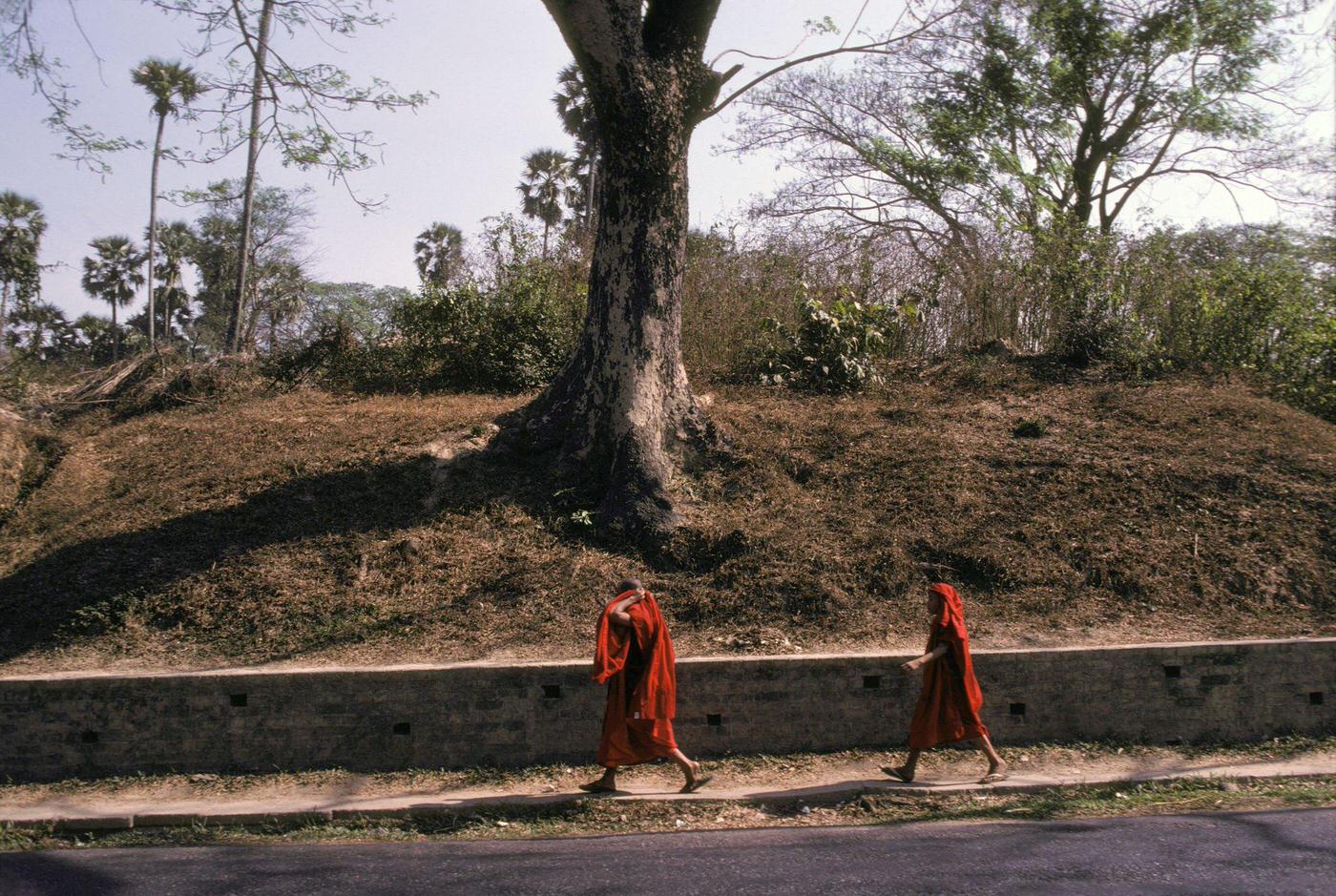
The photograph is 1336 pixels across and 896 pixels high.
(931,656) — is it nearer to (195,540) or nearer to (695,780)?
(695,780)

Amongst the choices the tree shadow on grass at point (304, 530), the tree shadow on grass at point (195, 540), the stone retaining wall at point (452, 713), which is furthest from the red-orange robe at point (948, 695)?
the tree shadow on grass at point (195, 540)

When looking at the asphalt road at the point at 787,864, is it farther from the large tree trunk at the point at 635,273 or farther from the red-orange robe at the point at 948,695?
the large tree trunk at the point at 635,273

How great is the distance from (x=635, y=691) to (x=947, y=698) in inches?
91.6

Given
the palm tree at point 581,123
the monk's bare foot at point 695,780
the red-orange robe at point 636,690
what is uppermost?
the palm tree at point 581,123

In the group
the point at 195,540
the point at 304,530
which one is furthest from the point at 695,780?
the point at 195,540

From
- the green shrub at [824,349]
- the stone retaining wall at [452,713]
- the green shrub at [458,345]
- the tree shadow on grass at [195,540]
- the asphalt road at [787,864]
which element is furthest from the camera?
the green shrub at [458,345]

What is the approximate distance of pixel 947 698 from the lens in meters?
6.99

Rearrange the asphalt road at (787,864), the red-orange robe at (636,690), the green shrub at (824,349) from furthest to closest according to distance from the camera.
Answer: the green shrub at (824,349) → the red-orange robe at (636,690) → the asphalt road at (787,864)

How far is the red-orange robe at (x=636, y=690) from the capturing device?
21.9ft

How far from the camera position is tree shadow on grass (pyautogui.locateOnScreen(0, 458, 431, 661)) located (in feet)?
29.3

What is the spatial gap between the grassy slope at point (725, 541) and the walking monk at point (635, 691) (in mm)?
1585

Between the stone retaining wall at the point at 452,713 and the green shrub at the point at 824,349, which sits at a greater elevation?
the green shrub at the point at 824,349

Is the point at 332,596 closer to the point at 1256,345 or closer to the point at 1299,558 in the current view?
the point at 1299,558

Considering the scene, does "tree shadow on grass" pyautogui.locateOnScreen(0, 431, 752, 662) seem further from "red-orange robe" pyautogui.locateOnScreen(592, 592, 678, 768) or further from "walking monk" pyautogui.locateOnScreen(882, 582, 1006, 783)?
"walking monk" pyautogui.locateOnScreen(882, 582, 1006, 783)
